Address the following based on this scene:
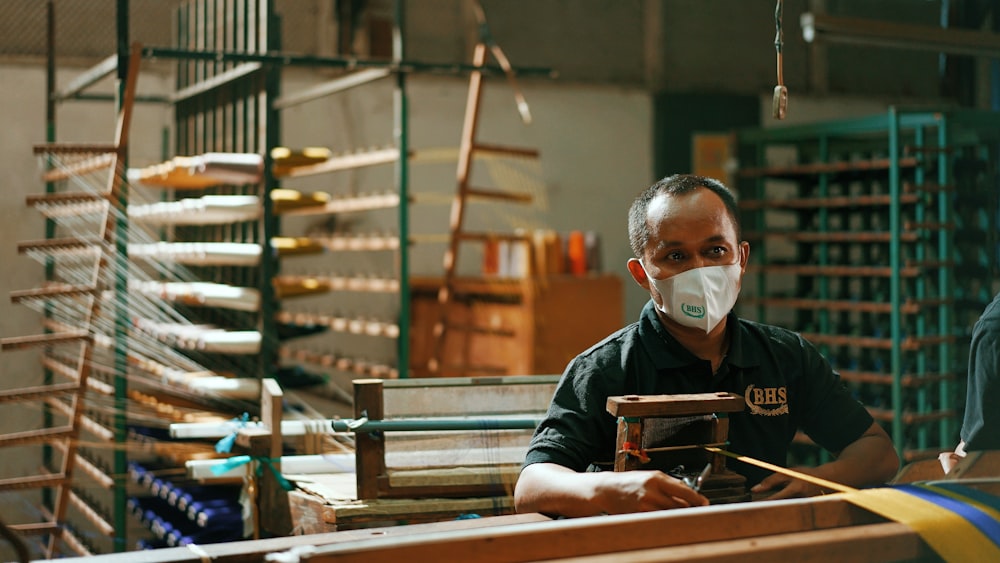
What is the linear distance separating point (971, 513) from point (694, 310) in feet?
2.06

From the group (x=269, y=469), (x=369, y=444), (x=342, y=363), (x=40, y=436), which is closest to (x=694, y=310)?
(x=369, y=444)

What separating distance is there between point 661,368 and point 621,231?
619cm

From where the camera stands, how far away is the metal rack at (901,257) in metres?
5.47

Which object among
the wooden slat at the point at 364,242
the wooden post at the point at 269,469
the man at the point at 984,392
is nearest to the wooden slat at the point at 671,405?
the man at the point at 984,392

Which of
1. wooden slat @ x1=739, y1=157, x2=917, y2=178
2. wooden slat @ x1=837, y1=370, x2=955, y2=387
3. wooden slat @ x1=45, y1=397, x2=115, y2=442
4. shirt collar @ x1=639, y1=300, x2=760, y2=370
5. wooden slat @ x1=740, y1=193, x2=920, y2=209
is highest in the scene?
wooden slat @ x1=739, y1=157, x2=917, y2=178

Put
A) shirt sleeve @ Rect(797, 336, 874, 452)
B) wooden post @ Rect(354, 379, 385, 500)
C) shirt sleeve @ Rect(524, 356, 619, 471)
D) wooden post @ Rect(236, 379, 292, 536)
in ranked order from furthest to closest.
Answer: wooden post @ Rect(236, 379, 292, 536)
wooden post @ Rect(354, 379, 385, 500)
shirt sleeve @ Rect(797, 336, 874, 452)
shirt sleeve @ Rect(524, 356, 619, 471)

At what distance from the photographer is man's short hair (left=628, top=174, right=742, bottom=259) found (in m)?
1.91

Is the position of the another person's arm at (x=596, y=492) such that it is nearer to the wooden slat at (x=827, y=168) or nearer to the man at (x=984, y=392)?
the man at (x=984, y=392)

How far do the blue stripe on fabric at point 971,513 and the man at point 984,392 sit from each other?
0.45m

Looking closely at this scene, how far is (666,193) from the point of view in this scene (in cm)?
191

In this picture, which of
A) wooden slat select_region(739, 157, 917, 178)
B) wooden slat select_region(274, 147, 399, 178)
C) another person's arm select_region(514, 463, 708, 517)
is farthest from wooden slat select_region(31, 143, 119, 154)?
wooden slat select_region(739, 157, 917, 178)

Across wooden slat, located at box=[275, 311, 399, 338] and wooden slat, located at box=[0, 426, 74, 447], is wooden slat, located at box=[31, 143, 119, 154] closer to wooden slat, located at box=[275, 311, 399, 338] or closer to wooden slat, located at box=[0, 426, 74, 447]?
wooden slat, located at box=[0, 426, 74, 447]

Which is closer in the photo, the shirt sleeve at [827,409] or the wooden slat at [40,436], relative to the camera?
→ the shirt sleeve at [827,409]

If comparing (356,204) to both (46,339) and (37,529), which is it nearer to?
(46,339)
